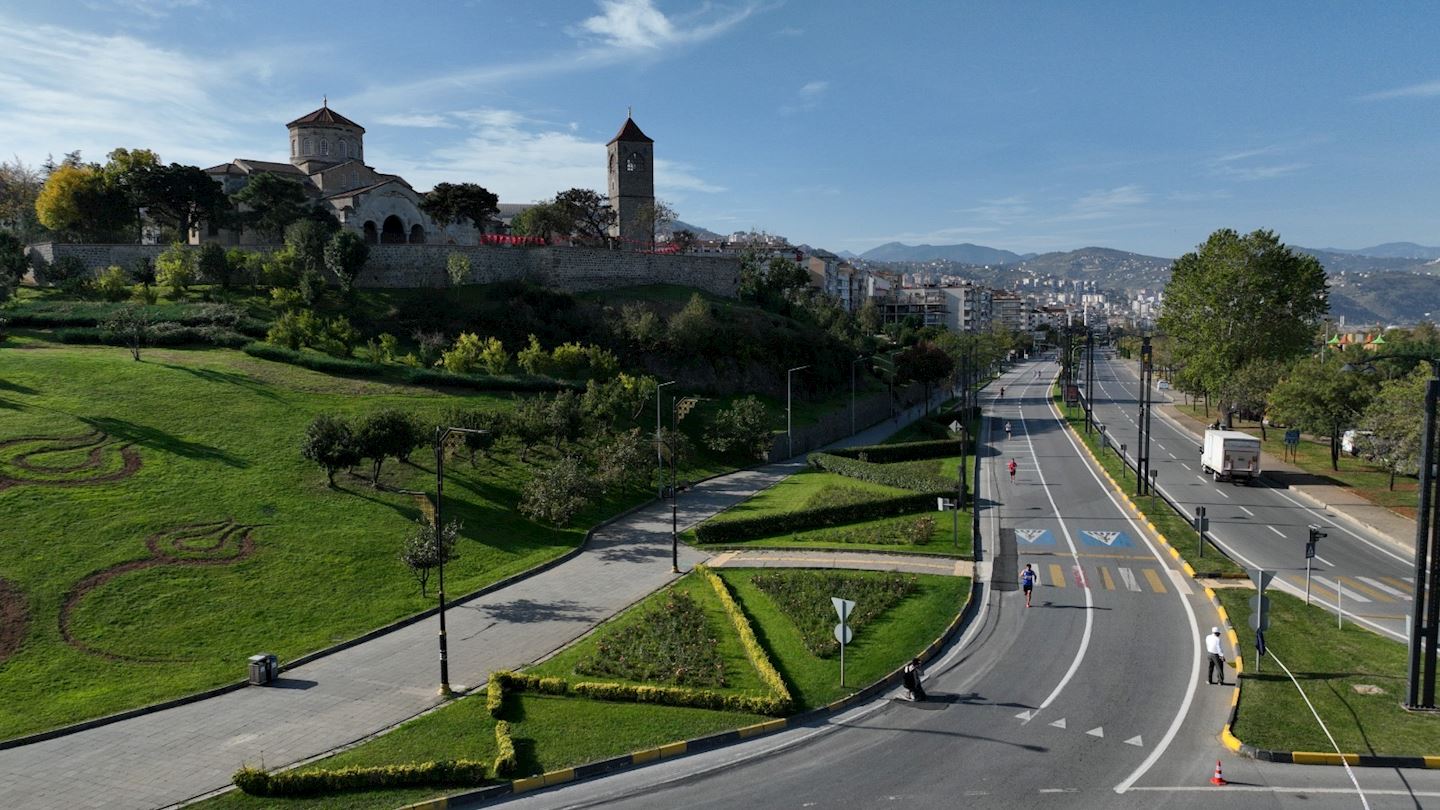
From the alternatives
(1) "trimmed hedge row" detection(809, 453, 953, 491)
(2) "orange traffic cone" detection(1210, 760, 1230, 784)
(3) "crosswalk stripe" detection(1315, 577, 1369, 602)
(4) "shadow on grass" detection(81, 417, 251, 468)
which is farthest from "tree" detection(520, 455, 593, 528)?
(3) "crosswalk stripe" detection(1315, 577, 1369, 602)

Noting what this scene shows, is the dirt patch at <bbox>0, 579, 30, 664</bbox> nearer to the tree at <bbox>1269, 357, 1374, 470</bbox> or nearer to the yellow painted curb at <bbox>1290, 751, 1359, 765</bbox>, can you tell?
the yellow painted curb at <bbox>1290, 751, 1359, 765</bbox>

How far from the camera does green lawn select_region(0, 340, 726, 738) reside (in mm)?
23125

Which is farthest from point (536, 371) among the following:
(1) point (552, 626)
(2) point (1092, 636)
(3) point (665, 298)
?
(2) point (1092, 636)

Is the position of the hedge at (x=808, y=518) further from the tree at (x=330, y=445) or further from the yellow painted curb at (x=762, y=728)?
the yellow painted curb at (x=762, y=728)

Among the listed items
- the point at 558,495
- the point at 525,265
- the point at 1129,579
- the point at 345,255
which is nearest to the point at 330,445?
the point at 558,495

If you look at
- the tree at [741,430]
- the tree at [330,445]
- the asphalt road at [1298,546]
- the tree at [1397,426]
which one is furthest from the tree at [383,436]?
the tree at [1397,426]

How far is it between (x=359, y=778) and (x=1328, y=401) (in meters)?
52.5

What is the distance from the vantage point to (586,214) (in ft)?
304

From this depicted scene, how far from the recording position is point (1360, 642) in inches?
889

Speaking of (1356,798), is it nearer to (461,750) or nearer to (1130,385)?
(461,750)

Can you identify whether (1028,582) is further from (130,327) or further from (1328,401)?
(130,327)

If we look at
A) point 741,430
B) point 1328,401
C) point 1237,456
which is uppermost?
point 1328,401

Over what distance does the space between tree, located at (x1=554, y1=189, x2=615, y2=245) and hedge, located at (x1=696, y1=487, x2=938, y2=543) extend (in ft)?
200

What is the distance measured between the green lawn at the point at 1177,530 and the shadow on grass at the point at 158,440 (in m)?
36.5
